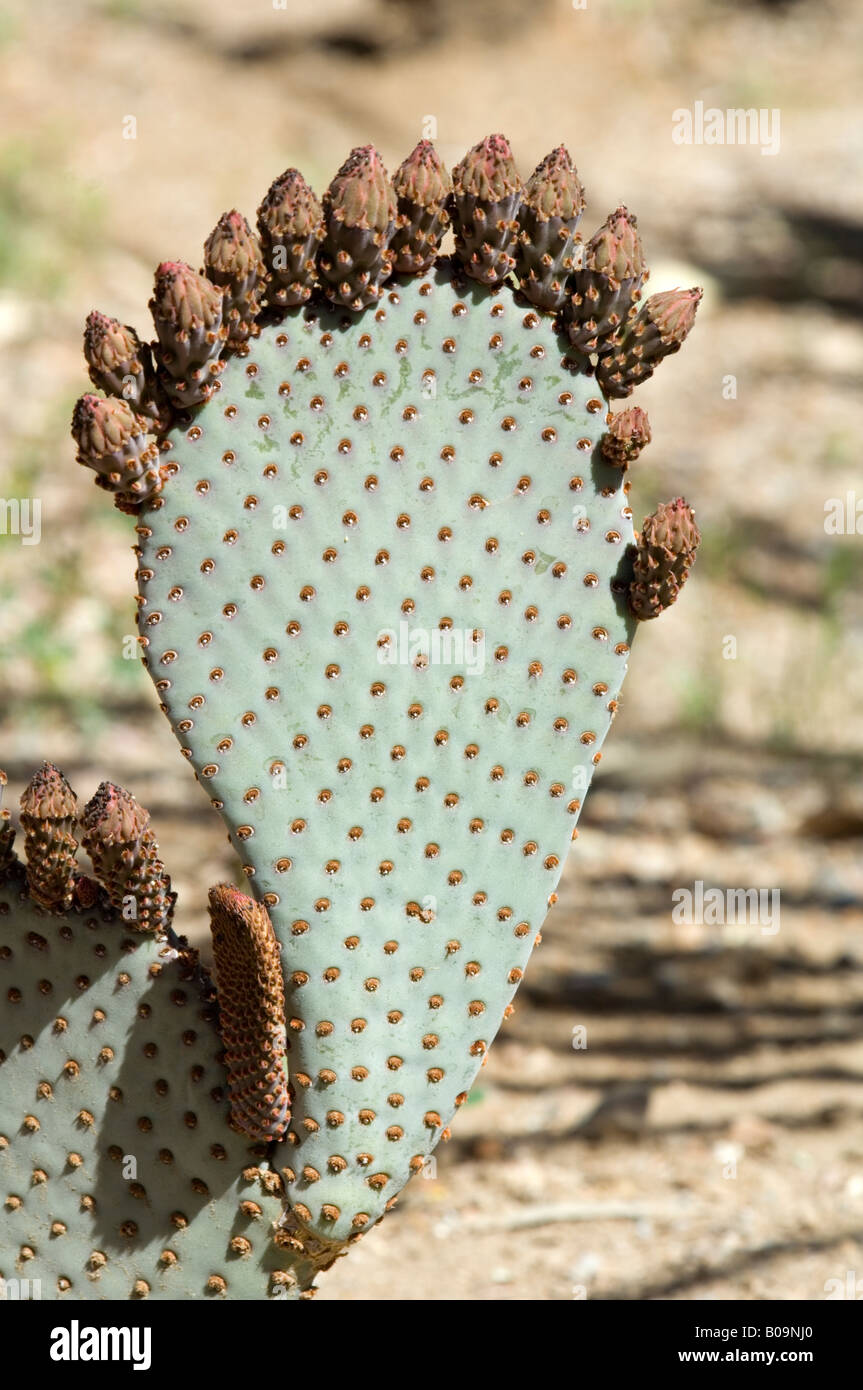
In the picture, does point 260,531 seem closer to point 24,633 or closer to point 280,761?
point 280,761

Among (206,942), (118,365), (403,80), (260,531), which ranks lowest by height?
(206,942)

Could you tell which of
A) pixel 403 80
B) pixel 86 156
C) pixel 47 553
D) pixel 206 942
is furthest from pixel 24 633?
pixel 403 80

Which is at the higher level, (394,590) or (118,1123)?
(394,590)
